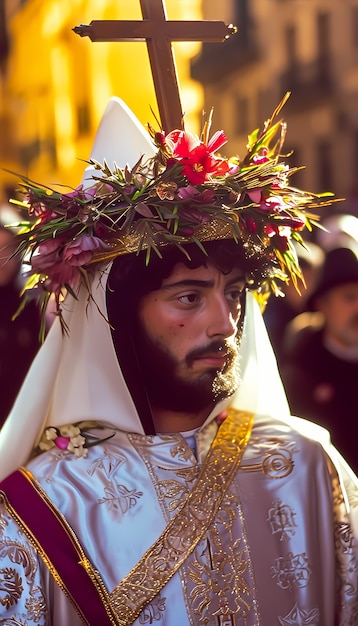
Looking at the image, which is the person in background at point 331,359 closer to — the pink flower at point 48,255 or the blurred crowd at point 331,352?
the blurred crowd at point 331,352

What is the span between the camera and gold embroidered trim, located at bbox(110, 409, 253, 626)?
3621 mm

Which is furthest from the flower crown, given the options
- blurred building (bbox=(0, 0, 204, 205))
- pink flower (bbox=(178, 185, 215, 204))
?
blurred building (bbox=(0, 0, 204, 205))

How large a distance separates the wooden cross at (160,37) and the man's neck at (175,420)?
0.83 metres

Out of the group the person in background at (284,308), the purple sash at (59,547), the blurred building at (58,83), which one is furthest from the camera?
the blurred building at (58,83)

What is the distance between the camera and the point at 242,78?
3145 centimetres

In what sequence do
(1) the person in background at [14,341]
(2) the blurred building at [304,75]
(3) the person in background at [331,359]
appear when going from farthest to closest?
(2) the blurred building at [304,75] < (1) the person in background at [14,341] < (3) the person in background at [331,359]

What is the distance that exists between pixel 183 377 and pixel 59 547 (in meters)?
0.59

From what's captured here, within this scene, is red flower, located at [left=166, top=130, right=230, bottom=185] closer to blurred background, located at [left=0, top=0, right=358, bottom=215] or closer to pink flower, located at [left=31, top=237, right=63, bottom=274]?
pink flower, located at [left=31, top=237, right=63, bottom=274]

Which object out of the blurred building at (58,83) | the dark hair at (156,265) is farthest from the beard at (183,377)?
the blurred building at (58,83)

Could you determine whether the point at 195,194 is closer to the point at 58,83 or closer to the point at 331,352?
the point at 331,352

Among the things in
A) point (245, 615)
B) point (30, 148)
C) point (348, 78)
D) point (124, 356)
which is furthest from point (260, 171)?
point (30, 148)

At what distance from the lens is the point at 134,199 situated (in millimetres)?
3656

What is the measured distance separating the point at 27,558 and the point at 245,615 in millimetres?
632

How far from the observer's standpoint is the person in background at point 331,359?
620cm
